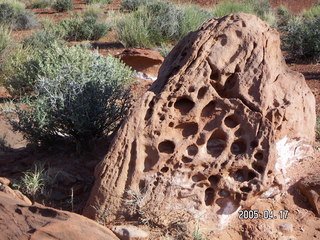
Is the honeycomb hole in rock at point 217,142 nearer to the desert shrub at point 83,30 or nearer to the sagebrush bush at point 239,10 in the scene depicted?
the desert shrub at point 83,30

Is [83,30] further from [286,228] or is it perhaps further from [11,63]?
[286,228]

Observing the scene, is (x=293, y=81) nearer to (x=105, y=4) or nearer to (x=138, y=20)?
(x=138, y=20)

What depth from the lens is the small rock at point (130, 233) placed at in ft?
12.1

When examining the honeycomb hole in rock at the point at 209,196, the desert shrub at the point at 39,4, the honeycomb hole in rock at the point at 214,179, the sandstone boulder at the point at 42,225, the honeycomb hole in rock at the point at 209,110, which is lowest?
the desert shrub at the point at 39,4

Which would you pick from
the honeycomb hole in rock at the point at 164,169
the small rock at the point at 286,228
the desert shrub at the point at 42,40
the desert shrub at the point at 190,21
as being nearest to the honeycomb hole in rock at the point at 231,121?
the honeycomb hole in rock at the point at 164,169

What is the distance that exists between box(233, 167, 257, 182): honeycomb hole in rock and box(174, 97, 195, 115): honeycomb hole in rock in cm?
66

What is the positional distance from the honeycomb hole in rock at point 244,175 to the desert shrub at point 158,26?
9.22m

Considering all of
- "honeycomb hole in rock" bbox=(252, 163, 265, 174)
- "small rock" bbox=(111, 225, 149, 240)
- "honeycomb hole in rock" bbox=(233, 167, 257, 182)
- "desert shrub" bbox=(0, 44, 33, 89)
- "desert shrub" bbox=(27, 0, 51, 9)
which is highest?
"honeycomb hole in rock" bbox=(252, 163, 265, 174)

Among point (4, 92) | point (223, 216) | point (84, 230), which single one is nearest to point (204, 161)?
point (223, 216)

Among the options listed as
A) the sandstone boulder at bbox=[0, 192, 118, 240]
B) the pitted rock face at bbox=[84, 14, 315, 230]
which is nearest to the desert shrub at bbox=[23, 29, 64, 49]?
the pitted rock face at bbox=[84, 14, 315, 230]

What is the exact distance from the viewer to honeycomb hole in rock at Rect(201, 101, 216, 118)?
4.21 metres

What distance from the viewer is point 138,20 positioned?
1381cm

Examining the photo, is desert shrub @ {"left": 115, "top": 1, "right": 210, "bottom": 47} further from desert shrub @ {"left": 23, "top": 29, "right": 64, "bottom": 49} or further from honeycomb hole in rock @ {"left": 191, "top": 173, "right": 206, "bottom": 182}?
honeycomb hole in rock @ {"left": 191, "top": 173, "right": 206, "bottom": 182}

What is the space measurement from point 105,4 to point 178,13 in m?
9.77
